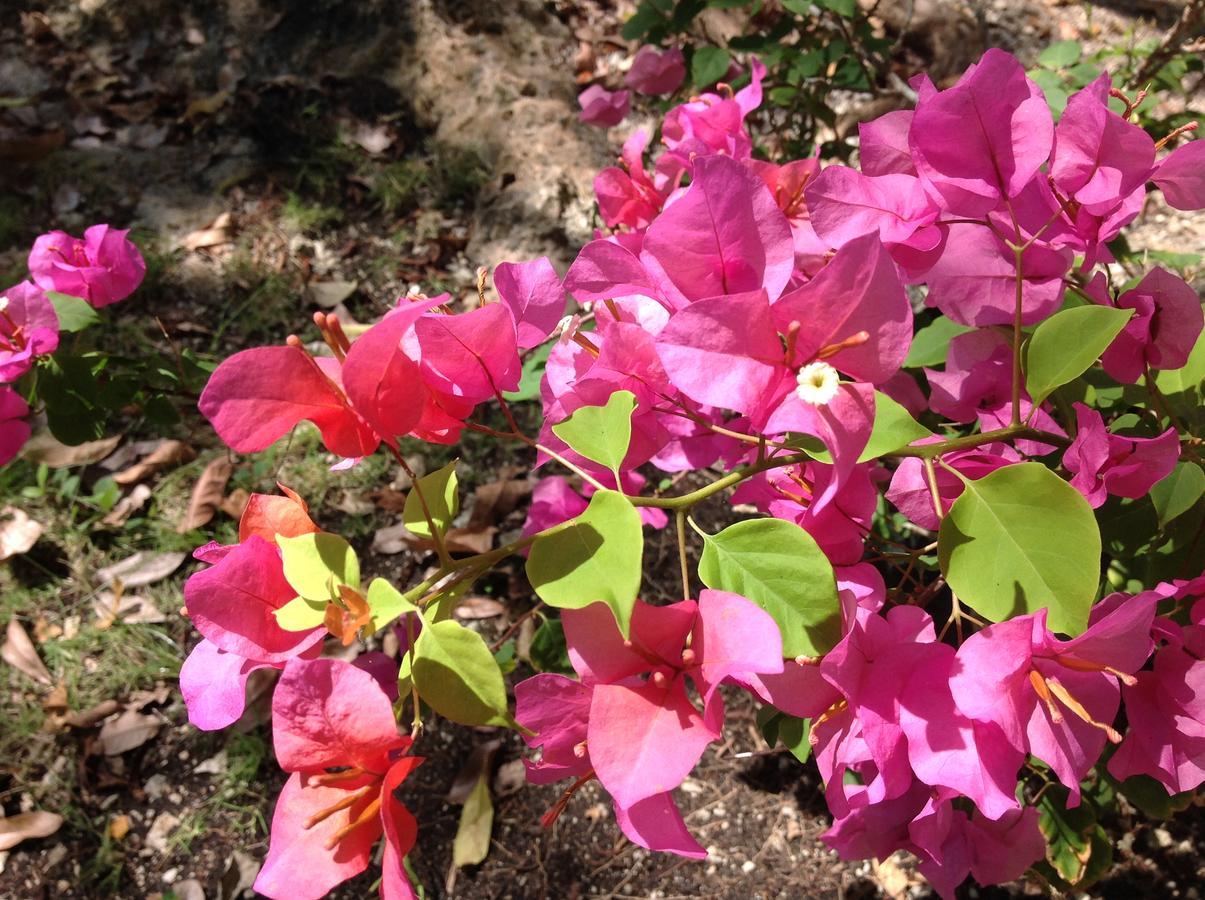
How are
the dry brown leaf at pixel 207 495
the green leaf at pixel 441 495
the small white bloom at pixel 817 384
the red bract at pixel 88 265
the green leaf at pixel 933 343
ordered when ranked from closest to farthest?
the small white bloom at pixel 817 384 → the green leaf at pixel 441 495 → the green leaf at pixel 933 343 → the red bract at pixel 88 265 → the dry brown leaf at pixel 207 495

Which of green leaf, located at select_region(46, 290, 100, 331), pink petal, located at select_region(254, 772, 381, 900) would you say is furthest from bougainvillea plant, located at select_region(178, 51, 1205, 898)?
green leaf, located at select_region(46, 290, 100, 331)

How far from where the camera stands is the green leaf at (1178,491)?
63cm

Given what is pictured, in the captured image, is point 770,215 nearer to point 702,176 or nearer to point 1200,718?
point 702,176

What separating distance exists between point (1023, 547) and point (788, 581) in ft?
0.46

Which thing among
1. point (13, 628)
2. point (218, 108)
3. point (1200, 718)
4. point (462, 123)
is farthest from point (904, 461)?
point (218, 108)

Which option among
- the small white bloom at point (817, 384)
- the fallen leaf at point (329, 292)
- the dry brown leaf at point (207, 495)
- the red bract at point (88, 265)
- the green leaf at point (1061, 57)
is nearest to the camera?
the small white bloom at point (817, 384)

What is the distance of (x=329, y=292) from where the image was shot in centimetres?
187

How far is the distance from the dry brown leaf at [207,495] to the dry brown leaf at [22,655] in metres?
0.30

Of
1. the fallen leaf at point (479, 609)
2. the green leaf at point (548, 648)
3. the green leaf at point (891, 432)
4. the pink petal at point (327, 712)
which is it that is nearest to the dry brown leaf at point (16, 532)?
the fallen leaf at point (479, 609)

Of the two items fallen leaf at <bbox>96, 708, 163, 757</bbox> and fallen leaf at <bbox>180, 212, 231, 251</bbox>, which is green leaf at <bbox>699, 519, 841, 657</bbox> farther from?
fallen leaf at <bbox>180, 212, 231, 251</bbox>

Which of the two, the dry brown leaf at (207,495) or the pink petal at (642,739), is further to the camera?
the dry brown leaf at (207,495)

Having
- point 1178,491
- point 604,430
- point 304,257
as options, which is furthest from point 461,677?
point 304,257

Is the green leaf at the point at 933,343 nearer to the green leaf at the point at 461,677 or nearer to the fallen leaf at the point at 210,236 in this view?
the green leaf at the point at 461,677

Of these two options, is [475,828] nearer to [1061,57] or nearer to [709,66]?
[709,66]
